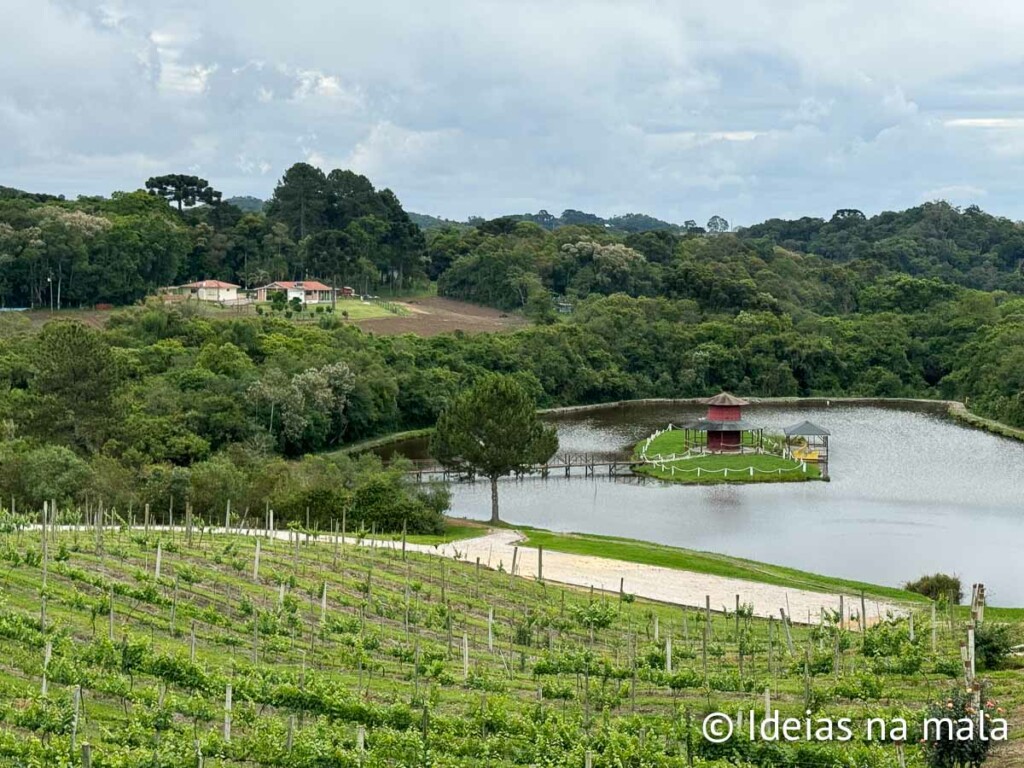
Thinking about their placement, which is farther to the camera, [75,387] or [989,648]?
[75,387]

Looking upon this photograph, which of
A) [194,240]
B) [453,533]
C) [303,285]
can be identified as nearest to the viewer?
[453,533]

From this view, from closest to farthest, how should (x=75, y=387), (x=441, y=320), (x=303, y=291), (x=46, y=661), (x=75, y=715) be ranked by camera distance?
(x=75, y=715) < (x=46, y=661) < (x=75, y=387) < (x=303, y=291) < (x=441, y=320)

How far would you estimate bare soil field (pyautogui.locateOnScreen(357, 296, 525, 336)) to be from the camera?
94.0m

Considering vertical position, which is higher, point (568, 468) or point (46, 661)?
point (46, 661)

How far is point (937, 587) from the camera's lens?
36.1 meters

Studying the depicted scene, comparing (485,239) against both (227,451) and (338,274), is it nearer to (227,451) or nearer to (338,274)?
(338,274)

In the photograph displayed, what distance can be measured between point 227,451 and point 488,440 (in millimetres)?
11382

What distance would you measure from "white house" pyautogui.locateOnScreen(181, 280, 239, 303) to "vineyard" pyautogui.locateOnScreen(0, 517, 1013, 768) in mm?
67477

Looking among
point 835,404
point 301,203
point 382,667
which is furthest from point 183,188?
point 382,667

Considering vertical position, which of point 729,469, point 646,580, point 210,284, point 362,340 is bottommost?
point 646,580

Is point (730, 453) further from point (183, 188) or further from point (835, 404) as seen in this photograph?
point (183, 188)

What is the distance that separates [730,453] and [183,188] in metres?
69.5

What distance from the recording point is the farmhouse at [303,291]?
99.8 metres

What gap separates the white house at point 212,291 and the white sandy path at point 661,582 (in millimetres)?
62131
